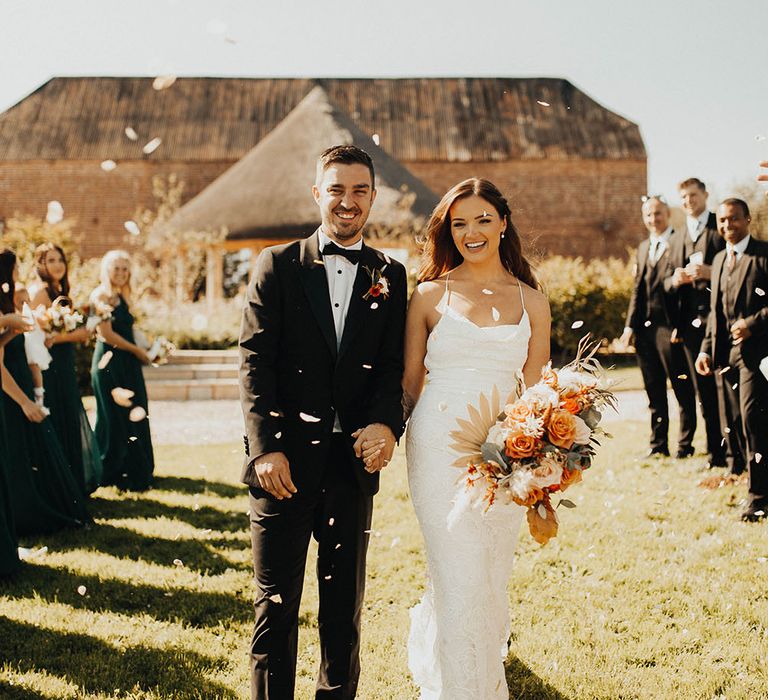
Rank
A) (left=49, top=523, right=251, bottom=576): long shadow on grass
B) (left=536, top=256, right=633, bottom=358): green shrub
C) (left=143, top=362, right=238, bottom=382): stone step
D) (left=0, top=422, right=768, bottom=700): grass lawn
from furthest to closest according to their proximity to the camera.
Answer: (left=536, top=256, right=633, bottom=358): green shrub, (left=143, top=362, right=238, bottom=382): stone step, (left=49, top=523, right=251, bottom=576): long shadow on grass, (left=0, top=422, right=768, bottom=700): grass lawn

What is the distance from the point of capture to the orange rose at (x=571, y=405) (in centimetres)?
285

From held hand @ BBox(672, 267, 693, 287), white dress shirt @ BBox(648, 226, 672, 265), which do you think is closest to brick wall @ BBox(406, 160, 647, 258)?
white dress shirt @ BBox(648, 226, 672, 265)

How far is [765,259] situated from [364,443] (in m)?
4.62

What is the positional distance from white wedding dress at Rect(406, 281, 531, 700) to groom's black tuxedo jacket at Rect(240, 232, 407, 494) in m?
0.33

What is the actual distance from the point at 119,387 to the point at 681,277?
5.92 metres

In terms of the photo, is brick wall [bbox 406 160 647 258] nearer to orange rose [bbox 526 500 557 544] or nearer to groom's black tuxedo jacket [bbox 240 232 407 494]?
groom's black tuxedo jacket [bbox 240 232 407 494]

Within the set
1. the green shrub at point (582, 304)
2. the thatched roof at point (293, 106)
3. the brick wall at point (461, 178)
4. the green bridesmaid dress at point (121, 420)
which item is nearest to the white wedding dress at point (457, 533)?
the green bridesmaid dress at point (121, 420)

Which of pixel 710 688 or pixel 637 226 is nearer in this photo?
pixel 710 688

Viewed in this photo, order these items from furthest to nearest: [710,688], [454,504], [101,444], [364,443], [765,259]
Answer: [101,444], [765,259], [710,688], [454,504], [364,443]

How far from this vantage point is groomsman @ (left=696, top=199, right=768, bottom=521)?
5.83 metres

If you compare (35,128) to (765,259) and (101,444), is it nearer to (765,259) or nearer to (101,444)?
(101,444)

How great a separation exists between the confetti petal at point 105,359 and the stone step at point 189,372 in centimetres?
668

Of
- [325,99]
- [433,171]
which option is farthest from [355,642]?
[433,171]

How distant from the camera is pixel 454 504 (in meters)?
3.15
